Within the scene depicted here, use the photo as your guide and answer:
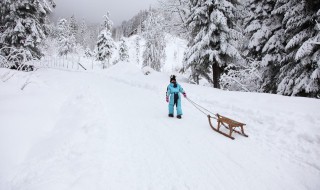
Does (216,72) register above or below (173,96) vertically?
above

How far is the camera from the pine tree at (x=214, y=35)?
13828mm

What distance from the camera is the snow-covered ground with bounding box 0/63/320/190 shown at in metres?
3.85

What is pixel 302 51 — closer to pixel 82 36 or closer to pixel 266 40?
pixel 266 40

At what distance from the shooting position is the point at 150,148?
17.2 ft

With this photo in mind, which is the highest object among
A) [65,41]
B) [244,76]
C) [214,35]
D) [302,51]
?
[65,41]

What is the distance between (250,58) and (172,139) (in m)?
11.4

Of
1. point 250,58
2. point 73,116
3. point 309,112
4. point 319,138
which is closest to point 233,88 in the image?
point 250,58

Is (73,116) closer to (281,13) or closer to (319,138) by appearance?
(319,138)

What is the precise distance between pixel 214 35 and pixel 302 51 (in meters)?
6.06

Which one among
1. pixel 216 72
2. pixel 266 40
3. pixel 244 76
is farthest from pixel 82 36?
pixel 266 40

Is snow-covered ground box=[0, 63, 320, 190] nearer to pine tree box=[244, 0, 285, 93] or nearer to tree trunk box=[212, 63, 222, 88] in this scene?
pine tree box=[244, 0, 285, 93]

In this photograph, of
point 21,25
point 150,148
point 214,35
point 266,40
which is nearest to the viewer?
point 150,148

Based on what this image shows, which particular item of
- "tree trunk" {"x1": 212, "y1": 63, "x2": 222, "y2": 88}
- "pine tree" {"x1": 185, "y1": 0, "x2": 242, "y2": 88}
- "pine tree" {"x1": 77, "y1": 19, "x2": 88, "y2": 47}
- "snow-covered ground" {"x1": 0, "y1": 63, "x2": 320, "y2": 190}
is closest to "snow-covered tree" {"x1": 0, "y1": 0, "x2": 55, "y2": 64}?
"snow-covered ground" {"x1": 0, "y1": 63, "x2": 320, "y2": 190}

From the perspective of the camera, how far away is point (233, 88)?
16.0 m
